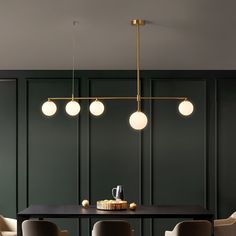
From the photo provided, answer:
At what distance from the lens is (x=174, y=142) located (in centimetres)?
746

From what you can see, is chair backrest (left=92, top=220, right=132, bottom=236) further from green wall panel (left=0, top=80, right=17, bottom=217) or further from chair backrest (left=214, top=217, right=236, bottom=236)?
green wall panel (left=0, top=80, right=17, bottom=217)

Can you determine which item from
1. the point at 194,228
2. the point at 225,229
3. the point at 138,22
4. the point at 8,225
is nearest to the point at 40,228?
the point at 8,225

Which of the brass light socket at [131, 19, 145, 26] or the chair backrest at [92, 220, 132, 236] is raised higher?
the brass light socket at [131, 19, 145, 26]

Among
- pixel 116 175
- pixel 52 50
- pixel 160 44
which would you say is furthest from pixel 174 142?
pixel 52 50

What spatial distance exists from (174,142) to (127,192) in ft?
2.90

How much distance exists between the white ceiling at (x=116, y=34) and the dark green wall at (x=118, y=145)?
251 mm

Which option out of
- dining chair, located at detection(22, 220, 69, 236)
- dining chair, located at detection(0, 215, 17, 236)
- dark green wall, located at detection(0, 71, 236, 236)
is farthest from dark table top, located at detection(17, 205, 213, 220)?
dark green wall, located at detection(0, 71, 236, 236)

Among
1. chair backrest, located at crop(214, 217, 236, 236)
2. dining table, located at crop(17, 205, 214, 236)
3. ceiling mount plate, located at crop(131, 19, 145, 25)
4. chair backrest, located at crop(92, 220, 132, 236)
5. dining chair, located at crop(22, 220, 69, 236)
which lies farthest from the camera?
chair backrest, located at crop(214, 217, 236, 236)

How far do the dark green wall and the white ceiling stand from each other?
0.82 ft

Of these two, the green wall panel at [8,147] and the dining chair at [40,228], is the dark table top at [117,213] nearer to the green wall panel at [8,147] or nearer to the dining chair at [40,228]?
the dining chair at [40,228]

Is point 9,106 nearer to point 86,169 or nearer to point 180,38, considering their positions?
point 86,169

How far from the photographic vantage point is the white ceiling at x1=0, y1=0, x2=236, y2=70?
5.55 metres

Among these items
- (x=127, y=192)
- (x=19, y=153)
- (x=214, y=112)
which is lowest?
(x=127, y=192)

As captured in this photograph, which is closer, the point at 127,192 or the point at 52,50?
the point at 52,50
